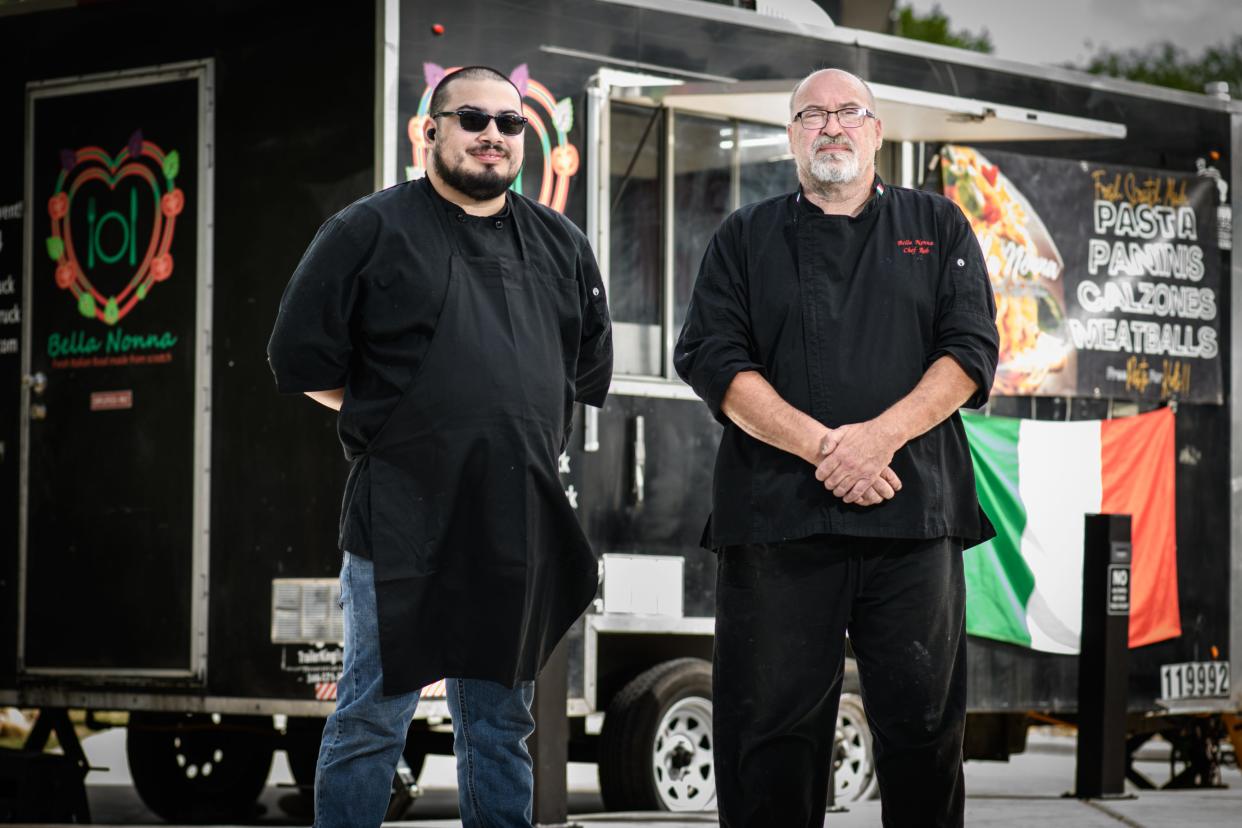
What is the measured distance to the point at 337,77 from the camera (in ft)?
22.8

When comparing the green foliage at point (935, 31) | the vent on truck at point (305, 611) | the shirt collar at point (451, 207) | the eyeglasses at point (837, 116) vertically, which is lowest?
the vent on truck at point (305, 611)

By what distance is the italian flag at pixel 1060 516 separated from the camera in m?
8.23

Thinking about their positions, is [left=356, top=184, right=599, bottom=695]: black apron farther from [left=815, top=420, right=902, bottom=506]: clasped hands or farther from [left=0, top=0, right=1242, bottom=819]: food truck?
[left=0, top=0, right=1242, bottom=819]: food truck

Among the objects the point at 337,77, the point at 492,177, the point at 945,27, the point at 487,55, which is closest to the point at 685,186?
the point at 487,55

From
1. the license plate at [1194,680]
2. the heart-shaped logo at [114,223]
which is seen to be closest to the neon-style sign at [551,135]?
the heart-shaped logo at [114,223]

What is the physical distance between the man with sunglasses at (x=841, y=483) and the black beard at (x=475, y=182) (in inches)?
21.7

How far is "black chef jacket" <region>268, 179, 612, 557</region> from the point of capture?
12.3 feet

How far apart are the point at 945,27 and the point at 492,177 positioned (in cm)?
3881

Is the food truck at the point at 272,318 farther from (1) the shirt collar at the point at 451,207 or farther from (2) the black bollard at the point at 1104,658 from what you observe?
(1) the shirt collar at the point at 451,207

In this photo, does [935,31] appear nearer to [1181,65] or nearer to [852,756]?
[1181,65]

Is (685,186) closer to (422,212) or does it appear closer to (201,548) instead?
(201,548)

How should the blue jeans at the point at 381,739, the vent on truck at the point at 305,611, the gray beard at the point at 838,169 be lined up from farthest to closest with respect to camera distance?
1. the vent on truck at the point at 305,611
2. the gray beard at the point at 838,169
3. the blue jeans at the point at 381,739

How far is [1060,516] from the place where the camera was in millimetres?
8422

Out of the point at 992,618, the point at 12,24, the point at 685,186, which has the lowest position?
the point at 992,618
